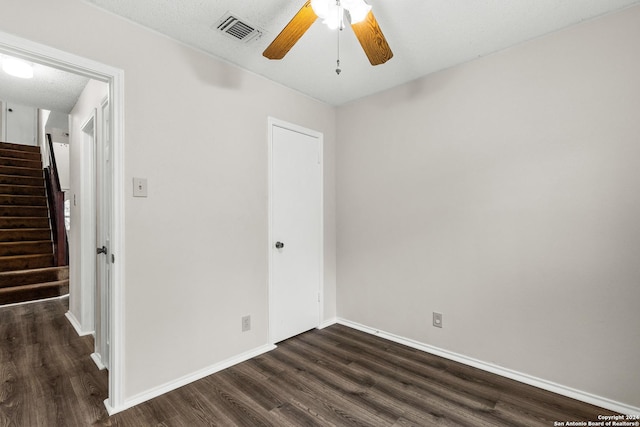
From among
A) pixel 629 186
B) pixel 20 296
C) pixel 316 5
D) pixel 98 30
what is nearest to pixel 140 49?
pixel 98 30

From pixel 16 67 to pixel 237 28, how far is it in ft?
6.19

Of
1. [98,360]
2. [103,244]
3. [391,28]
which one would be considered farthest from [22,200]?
[391,28]

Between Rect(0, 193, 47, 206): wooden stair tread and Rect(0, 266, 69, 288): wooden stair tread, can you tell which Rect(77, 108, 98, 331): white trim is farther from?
Rect(0, 193, 47, 206): wooden stair tread

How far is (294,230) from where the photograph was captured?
302cm

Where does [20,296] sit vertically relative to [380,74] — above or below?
below

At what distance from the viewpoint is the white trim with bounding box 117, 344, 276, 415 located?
192 cm

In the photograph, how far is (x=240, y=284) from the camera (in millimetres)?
2531

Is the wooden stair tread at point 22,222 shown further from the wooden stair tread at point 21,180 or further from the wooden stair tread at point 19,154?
the wooden stair tread at point 19,154

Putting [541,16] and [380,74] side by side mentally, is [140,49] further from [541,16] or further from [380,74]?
[541,16]

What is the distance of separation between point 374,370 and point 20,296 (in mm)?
4844

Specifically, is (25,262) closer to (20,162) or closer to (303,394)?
(20,162)

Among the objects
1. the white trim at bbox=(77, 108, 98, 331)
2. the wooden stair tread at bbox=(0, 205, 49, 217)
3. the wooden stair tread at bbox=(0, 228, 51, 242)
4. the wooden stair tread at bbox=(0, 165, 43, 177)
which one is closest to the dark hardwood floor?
the white trim at bbox=(77, 108, 98, 331)

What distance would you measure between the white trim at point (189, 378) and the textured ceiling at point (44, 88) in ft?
8.72

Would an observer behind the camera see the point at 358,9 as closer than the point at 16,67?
Yes
